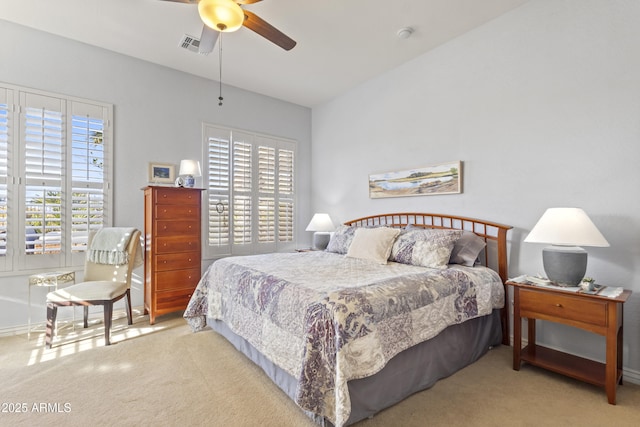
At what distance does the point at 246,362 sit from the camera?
8.17 feet

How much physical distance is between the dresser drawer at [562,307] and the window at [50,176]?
433 centimetres

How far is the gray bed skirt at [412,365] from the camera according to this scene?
1749 mm

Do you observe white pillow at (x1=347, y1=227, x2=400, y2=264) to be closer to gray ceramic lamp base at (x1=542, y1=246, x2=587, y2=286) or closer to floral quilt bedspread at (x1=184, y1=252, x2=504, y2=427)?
floral quilt bedspread at (x1=184, y1=252, x2=504, y2=427)

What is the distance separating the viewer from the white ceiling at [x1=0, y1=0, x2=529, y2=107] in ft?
9.09

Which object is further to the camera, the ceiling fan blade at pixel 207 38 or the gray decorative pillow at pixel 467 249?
the gray decorative pillow at pixel 467 249

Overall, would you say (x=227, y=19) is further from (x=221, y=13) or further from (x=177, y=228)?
(x=177, y=228)

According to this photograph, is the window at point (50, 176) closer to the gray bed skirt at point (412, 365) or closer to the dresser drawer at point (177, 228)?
the dresser drawer at point (177, 228)

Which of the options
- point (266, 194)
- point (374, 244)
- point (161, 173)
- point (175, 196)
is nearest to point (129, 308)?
point (175, 196)

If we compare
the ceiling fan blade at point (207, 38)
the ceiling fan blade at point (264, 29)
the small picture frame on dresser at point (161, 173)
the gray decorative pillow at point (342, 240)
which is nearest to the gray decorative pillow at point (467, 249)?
the gray decorative pillow at point (342, 240)

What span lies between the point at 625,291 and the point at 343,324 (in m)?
2.06

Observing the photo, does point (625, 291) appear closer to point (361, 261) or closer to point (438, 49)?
point (361, 261)

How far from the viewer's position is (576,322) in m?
2.05

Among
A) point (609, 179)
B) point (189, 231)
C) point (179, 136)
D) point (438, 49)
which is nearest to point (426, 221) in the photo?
point (609, 179)

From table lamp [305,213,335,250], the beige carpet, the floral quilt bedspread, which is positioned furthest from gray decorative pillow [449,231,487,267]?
table lamp [305,213,335,250]
